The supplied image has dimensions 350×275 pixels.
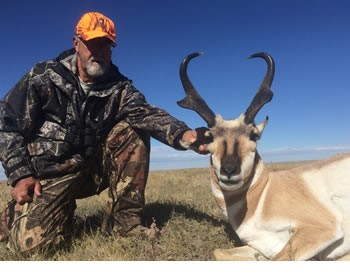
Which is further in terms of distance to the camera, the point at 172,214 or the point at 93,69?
the point at 172,214

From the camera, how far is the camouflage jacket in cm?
495

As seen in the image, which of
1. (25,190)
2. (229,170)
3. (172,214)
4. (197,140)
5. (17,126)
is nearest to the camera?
(229,170)

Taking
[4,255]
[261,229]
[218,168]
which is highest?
[218,168]

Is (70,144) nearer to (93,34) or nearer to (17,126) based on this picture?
(17,126)

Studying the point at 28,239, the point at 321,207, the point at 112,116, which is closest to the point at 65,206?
the point at 28,239

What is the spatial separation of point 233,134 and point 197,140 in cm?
46

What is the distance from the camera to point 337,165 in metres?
4.73

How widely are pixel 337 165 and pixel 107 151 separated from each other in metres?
2.78

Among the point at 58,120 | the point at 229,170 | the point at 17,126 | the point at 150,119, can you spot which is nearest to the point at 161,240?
the point at 229,170

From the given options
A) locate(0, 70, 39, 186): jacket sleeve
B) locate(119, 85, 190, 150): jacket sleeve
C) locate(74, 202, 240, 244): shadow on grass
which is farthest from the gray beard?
locate(74, 202, 240, 244): shadow on grass

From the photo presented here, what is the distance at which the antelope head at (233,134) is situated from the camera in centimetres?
403

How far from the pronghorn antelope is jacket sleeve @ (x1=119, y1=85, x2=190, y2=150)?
24.9 inches

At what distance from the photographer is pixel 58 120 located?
17.2 feet

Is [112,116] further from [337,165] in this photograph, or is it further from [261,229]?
[337,165]
